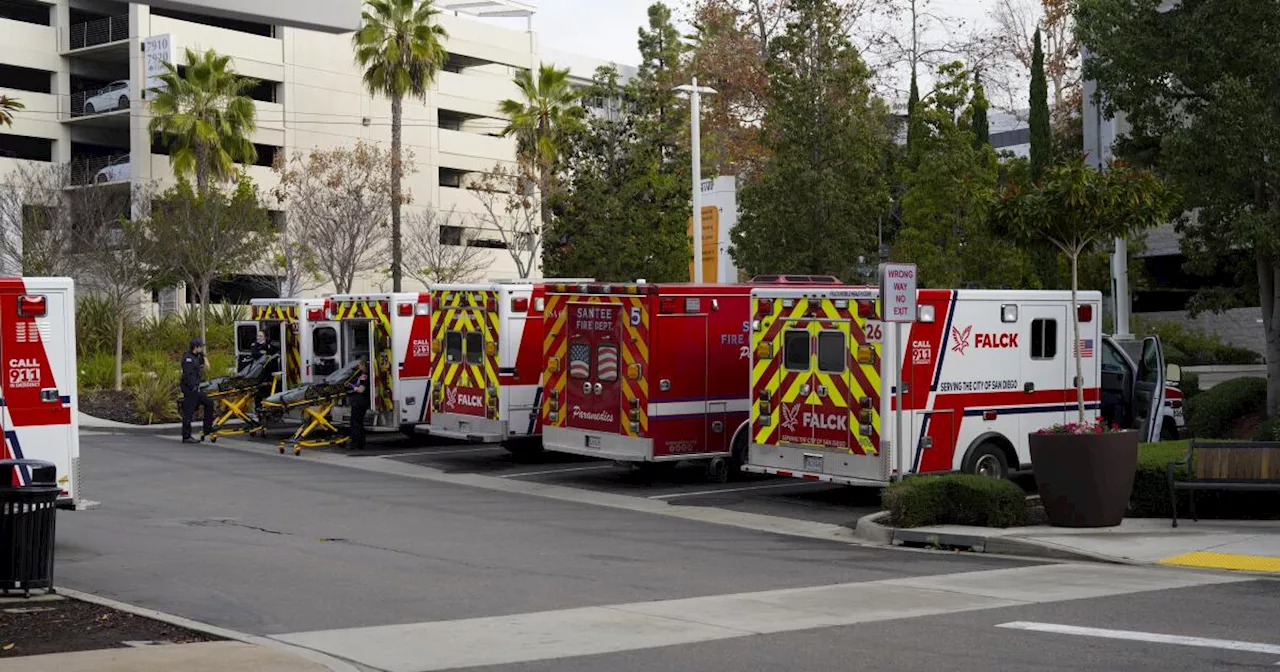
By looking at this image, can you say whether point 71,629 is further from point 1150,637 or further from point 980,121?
point 980,121

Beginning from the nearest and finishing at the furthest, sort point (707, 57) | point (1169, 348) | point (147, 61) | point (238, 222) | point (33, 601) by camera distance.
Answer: point (33, 601) < point (1169, 348) < point (238, 222) < point (707, 57) < point (147, 61)

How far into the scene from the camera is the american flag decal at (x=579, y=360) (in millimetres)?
19891

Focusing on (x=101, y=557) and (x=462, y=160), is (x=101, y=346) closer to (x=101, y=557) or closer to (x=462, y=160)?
(x=101, y=557)

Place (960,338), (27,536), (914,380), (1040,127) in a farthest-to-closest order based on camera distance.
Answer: (1040,127) → (960,338) → (914,380) → (27,536)

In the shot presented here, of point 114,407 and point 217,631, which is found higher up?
point 114,407

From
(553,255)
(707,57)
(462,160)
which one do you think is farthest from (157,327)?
(462,160)

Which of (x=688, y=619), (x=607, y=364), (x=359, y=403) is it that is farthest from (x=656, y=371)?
(x=688, y=619)

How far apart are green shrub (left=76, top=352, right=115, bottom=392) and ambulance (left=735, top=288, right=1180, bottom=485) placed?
21.5 metres

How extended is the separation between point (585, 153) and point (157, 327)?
15966 mm

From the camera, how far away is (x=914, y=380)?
1664 centimetres

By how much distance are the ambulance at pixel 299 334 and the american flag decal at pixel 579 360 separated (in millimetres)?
7165

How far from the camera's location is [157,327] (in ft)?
141

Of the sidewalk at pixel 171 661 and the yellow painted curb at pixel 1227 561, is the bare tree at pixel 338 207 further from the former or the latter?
the sidewalk at pixel 171 661

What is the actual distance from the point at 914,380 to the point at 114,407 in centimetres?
2071
